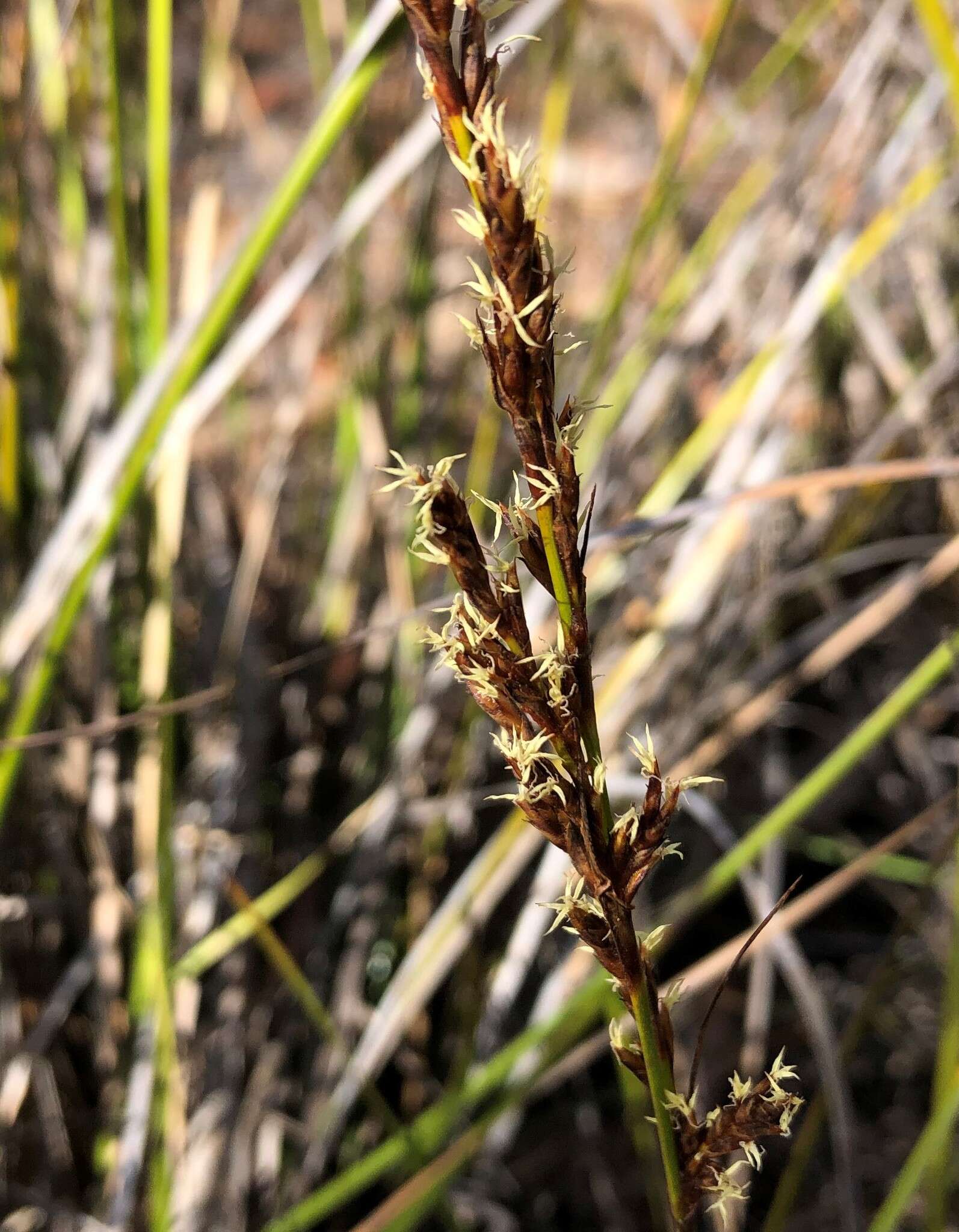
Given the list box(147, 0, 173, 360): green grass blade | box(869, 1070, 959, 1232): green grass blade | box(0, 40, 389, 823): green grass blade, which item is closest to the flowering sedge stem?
box(869, 1070, 959, 1232): green grass blade

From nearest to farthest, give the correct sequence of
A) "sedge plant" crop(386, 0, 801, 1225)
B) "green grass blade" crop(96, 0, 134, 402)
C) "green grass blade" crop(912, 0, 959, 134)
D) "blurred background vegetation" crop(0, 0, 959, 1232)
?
"sedge plant" crop(386, 0, 801, 1225) < "green grass blade" crop(912, 0, 959, 134) < "green grass blade" crop(96, 0, 134, 402) < "blurred background vegetation" crop(0, 0, 959, 1232)

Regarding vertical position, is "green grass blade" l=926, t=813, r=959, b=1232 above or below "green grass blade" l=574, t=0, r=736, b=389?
below

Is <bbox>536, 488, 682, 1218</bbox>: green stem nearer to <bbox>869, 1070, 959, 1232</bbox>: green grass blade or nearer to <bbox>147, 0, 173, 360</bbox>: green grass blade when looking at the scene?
<bbox>869, 1070, 959, 1232</bbox>: green grass blade

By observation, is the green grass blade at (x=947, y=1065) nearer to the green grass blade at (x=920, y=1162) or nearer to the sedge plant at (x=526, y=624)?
the green grass blade at (x=920, y=1162)

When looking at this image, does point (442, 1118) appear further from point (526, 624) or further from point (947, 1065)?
point (526, 624)

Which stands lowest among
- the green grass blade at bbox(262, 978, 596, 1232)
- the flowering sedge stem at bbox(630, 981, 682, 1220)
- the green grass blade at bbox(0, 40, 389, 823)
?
the green grass blade at bbox(262, 978, 596, 1232)

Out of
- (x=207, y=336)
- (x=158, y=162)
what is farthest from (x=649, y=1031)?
(x=158, y=162)

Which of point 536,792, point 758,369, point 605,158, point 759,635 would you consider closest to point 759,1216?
point 759,635

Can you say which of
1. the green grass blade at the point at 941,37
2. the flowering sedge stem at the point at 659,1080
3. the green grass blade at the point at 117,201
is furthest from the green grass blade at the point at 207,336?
the flowering sedge stem at the point at 659,1080
